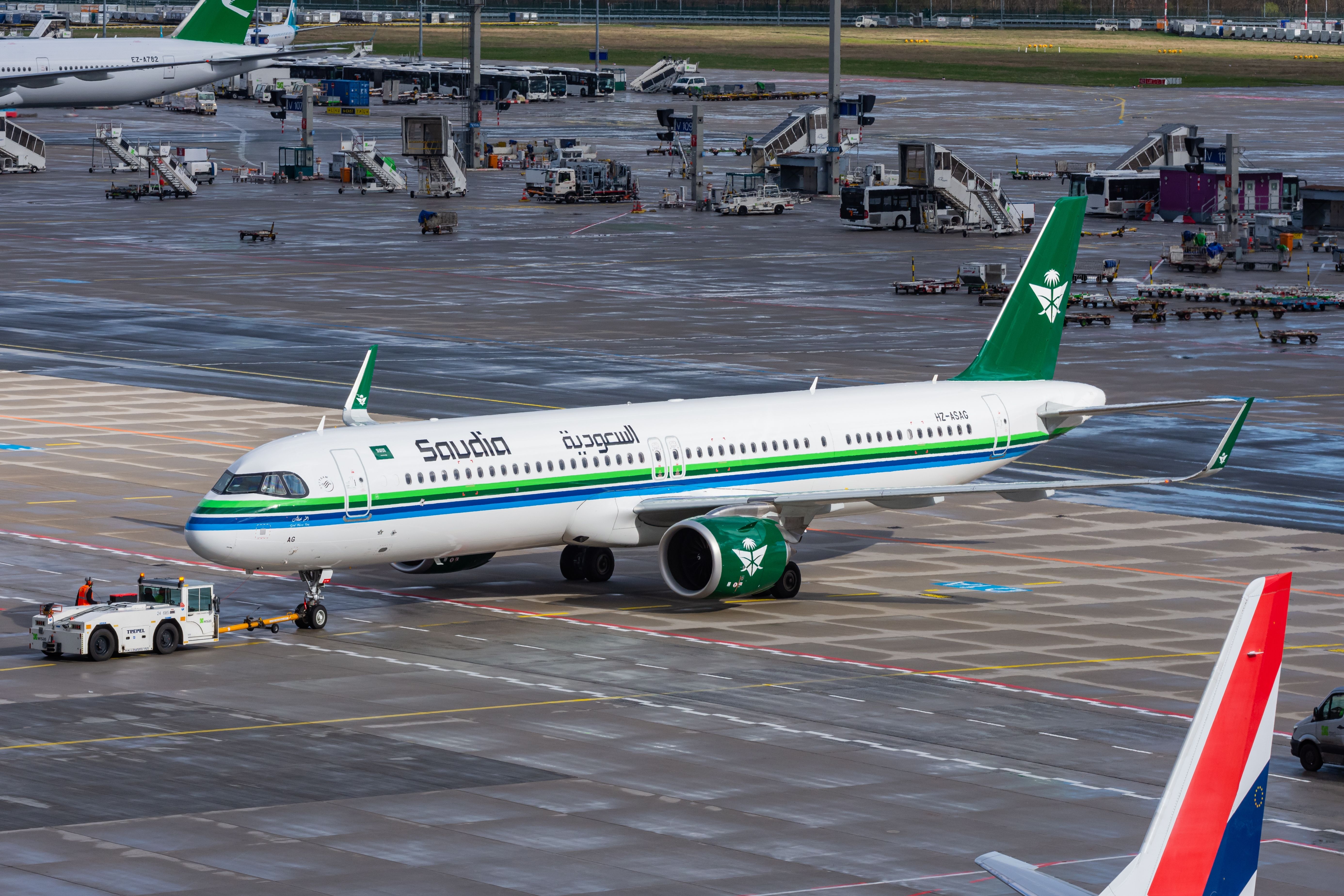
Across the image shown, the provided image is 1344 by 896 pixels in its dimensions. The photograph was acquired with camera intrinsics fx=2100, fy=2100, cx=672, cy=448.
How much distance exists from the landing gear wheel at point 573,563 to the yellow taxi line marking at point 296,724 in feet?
35.4

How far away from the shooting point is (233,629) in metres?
44.7

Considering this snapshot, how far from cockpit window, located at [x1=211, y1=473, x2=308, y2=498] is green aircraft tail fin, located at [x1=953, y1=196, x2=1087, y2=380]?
19001 millimetres

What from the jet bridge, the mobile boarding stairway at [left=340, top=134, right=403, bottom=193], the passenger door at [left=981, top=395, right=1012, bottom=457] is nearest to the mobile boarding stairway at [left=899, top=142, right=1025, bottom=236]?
the jet bridge

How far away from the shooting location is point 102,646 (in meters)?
42.6

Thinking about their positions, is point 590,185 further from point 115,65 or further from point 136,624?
point 136,624

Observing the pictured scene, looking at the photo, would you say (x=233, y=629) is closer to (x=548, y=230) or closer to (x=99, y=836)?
(x=99, y=836)

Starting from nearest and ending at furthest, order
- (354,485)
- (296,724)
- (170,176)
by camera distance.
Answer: (296,724)
(354,485)
(170,176)

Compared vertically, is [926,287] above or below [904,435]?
above

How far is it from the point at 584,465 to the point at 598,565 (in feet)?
14.4

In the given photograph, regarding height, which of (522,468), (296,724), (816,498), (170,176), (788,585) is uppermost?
(170,176)

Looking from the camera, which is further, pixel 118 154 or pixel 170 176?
pixel 118 154

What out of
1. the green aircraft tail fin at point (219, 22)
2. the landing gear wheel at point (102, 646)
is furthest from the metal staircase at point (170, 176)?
the landing gear wheel at point (102, 646)

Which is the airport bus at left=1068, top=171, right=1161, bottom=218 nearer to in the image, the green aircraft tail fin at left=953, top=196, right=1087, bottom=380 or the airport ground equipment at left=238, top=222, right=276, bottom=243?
the airport ground equipment at left=238, top=222, right=276, bottom=243

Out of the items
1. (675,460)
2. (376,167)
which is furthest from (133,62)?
(675,460)
